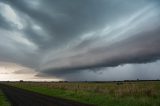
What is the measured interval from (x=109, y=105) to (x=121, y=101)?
2.15m

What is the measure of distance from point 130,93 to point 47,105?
14.1m

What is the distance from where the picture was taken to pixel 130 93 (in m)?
36.9

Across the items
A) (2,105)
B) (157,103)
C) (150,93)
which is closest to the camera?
(157,103)

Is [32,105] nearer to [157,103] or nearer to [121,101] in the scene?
[121,101]

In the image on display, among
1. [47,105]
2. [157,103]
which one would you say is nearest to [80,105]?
[47,105]

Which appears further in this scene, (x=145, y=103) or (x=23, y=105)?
(x=23, y=105)

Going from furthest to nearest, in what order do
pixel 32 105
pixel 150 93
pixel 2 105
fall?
pixel 150 93 < pixel 2 105 < pixel 32 105

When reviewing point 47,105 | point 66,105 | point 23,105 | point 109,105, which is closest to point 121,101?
point 109,105

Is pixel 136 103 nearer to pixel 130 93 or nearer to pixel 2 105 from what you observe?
pixel 130 93

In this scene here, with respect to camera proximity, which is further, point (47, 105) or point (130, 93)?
point (130, 93)

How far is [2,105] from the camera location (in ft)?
98.1

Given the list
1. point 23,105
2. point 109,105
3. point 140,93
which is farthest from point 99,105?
point 140,93

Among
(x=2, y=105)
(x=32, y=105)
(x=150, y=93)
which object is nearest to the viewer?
(x=32, y=105)

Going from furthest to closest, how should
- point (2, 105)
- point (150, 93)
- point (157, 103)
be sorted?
1. point (150, 93)
2. point (2, 105)
3. point (157, 103)
